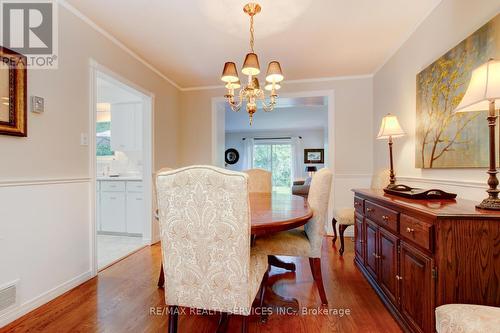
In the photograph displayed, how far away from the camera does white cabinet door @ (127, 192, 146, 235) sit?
12.7ft

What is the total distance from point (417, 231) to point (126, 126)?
415 centimetres

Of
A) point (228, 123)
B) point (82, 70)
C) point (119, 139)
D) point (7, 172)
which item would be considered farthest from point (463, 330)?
point (228, 123)

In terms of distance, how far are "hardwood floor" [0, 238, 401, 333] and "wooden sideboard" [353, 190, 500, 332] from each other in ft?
0.92

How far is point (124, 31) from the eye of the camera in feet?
8.46

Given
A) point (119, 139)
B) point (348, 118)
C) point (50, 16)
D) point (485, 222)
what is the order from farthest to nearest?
point (119, 139) < point (348, 118) < point (50, 16) < point (485, 222)

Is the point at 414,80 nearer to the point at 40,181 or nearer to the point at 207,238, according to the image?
the point at 207,238

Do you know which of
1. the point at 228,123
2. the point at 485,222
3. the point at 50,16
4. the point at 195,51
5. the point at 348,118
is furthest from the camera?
the point at 228,123

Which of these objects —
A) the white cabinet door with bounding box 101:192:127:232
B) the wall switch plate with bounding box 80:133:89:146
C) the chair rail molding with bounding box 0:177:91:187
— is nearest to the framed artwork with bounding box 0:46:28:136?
the chair rail molding with bounding box 0:177:91:187

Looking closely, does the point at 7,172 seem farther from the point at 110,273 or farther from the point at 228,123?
the point at 228,123

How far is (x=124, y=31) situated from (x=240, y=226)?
2445 millimetres

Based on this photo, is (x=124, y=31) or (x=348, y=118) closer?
(x=124, y=31)

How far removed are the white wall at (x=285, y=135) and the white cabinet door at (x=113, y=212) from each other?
5968 millimetres

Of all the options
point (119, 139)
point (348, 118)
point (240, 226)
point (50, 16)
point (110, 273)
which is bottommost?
point (110, 273)

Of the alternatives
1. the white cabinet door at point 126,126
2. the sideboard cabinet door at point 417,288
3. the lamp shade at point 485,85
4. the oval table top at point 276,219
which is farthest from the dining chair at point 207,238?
the white cabinet door at point 126,126
